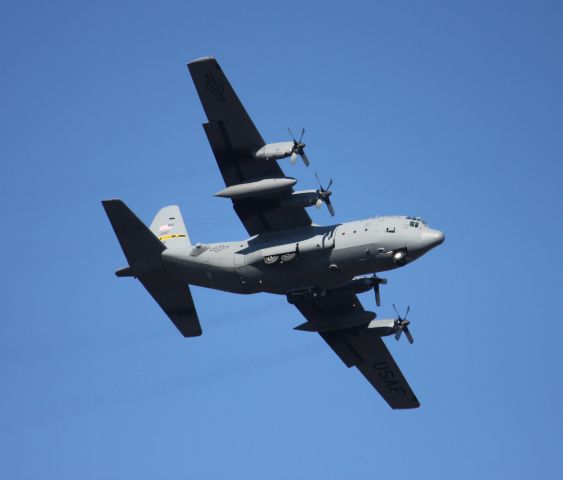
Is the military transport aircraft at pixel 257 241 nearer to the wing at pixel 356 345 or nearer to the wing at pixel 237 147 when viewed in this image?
the wing at pixel 237 147

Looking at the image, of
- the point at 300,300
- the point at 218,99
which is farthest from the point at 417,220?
the point at 218,99

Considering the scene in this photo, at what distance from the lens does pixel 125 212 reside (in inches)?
1802

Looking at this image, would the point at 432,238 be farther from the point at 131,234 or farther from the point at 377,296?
the point at 131,234

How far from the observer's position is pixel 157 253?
47094 millimetres

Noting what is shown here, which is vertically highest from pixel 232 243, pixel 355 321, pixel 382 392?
pixel 232 243

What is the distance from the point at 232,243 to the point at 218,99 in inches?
261

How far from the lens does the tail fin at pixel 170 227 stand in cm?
4948

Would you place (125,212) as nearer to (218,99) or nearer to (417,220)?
(218,99)

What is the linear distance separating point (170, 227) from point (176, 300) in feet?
11.8

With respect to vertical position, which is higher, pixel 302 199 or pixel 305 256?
pixel 302 199

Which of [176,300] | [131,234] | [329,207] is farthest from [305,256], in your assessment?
[131,234]

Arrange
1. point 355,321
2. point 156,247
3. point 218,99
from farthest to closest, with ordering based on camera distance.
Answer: point 355,321 → point 156,247 → point 218,99

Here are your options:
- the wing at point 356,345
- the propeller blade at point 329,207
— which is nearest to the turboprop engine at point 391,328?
the wing at point 356,345

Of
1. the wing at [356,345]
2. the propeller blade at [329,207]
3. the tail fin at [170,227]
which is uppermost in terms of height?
the tail fin at [170,227]
